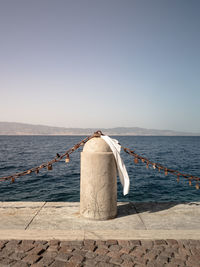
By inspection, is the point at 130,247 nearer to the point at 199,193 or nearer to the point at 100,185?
the point at 100,185

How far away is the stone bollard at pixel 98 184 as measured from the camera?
16.7 ft

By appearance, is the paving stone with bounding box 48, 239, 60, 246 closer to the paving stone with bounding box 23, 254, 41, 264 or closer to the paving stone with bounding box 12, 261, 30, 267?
the paving stone with bounding box 23, 254, 41, 264

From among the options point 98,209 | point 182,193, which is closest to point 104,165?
point 98,209

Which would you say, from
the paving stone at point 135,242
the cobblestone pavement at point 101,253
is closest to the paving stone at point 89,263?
the cobblestone pavement at point 101,253

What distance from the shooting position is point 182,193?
1594 cm

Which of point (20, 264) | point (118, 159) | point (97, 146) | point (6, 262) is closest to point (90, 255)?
point (20, 264)

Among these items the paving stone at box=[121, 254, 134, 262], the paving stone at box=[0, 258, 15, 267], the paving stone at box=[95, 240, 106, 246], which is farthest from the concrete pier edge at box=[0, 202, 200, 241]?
the paving stone at box=[0, 258, 15, 267]

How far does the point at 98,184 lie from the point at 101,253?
5.21 feet

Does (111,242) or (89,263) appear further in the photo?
(111,242)

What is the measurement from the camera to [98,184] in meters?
5.08

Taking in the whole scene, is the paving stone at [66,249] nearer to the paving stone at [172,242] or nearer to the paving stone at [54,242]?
the paving stone at [54,242]

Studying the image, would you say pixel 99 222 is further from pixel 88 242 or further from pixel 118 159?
pixel 118 159

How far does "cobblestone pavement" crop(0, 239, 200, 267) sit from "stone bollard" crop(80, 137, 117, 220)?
40.6 inches

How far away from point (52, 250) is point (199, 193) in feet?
47.7
